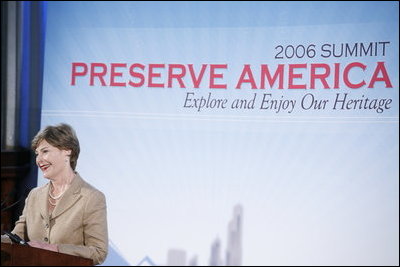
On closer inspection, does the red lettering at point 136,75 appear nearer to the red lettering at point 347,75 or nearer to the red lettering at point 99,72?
the red lettering at point 99,72

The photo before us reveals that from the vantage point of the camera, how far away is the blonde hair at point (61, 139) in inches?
128

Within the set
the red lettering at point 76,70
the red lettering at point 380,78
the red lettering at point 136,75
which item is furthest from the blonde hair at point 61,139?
the red lettering at point 380,78

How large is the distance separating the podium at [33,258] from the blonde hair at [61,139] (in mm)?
772

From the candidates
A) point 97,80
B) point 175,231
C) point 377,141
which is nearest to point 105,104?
point 97,80

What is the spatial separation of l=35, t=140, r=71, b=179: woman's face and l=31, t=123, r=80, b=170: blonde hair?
2 centimetres

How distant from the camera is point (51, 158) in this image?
3.21m

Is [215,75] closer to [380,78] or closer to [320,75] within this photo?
[320,75]

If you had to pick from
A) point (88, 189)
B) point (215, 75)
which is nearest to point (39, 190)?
point (88, 189)

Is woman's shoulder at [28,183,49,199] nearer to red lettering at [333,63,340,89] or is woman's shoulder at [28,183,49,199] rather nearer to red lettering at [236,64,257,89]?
red lettering at [236,64,257,89]

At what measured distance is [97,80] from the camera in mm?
3502

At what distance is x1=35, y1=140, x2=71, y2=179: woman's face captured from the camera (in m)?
3.21

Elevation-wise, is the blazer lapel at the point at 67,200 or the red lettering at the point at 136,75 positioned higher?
the red lettering at the point at 136,75

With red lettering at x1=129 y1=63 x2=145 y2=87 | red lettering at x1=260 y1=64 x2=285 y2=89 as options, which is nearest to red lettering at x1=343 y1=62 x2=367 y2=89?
red lettering at x1=260 y1=64 x2=285 y2=89

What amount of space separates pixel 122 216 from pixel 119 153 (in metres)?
0.34
